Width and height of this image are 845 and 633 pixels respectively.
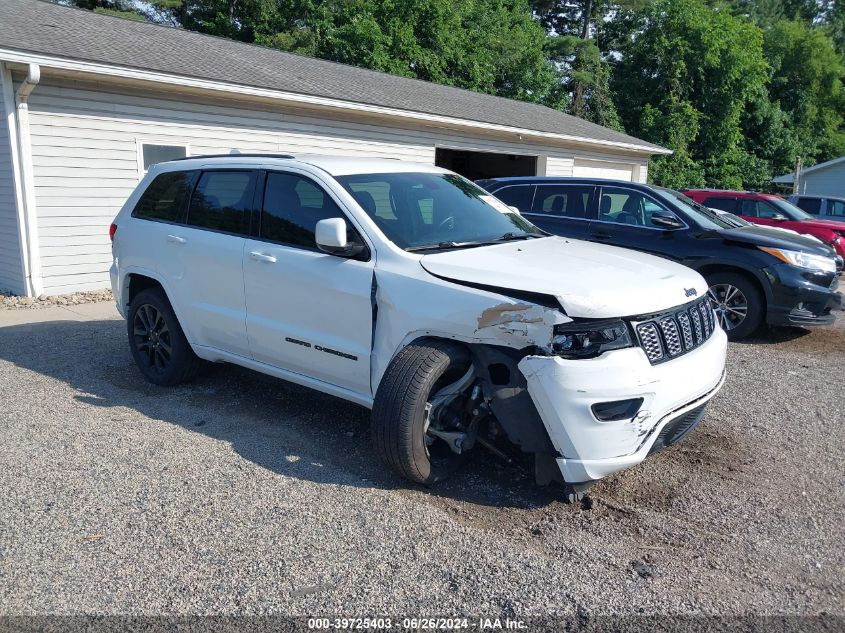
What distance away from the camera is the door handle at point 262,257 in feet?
15.6

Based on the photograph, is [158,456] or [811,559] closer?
[811,559]

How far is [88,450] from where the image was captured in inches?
179

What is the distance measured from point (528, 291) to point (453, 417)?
891 millimetres

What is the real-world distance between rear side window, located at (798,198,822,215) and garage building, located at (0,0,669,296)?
30.1ft

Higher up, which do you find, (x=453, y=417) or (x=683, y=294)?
(x=683, y=294)

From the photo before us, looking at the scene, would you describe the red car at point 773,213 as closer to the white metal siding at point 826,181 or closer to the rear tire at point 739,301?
the rear tire at point 739,301

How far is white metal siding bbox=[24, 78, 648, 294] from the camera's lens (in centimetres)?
962

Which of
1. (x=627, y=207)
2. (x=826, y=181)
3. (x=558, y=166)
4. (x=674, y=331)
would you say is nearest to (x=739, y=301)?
(x=627, y=207)

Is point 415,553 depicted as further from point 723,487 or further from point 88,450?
point 88,450

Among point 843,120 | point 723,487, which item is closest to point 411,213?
point 723,487

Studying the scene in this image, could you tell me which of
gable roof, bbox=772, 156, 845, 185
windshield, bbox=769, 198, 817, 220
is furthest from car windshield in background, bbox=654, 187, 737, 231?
gable roof, bbox=772, 156, 845, 185

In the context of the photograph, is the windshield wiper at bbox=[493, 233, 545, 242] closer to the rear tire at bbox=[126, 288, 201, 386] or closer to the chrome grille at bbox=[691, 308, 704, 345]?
the chrome grille at bbox=[691, 308, 704, 345]

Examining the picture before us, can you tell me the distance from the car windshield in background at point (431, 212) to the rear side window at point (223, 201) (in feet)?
2.84

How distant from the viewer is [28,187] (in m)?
9.41
